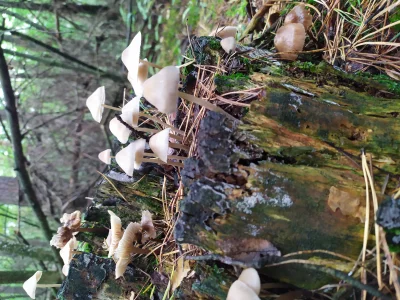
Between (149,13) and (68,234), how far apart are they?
15.4 feet

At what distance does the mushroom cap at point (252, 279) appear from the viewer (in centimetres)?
119

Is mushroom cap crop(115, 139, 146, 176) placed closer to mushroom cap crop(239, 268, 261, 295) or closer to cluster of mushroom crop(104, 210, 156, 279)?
cluster of mushroom crop(104, 210, 156, 279)

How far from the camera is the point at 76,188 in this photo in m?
7.27

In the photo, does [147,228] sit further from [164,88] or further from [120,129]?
[164,88]

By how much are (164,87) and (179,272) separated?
854mm

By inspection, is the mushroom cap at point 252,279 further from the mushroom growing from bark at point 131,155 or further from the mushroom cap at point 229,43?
the mushroom cap at point 229,43

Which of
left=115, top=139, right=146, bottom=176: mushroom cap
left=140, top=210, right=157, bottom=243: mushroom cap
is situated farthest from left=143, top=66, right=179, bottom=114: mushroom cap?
left=140, top=210, right=157, bottom=243: mushroom cap

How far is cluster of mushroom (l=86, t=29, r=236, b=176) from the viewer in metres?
1.44

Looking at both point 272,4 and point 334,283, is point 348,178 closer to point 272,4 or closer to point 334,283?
point 334,283

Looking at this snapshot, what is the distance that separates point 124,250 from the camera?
1.73 metres

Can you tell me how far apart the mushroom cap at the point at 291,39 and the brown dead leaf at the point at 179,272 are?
1.20m

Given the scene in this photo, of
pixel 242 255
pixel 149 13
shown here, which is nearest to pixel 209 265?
pixel 242 255

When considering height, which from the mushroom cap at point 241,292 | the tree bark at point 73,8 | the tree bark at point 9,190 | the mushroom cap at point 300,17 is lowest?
the tree bark at point 9,190

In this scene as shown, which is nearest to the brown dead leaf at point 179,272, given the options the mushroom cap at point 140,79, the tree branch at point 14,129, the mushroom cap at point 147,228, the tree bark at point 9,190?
the mushroom cap at point 147,228
